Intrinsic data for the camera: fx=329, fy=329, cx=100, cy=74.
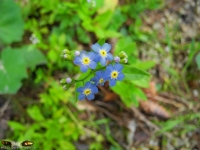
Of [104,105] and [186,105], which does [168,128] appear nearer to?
[186,105]

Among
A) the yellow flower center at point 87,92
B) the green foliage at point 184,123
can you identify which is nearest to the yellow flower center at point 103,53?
the yellow flower center at point 87,92

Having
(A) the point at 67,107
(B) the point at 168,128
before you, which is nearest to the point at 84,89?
(A) the point at 67,107

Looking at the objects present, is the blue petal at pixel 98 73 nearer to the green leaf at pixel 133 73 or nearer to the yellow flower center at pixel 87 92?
the yellow flower center at pixel 87 92

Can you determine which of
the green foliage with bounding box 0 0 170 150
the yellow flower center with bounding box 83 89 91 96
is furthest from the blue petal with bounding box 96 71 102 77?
the green foliage with bounding box 0 0 170 150

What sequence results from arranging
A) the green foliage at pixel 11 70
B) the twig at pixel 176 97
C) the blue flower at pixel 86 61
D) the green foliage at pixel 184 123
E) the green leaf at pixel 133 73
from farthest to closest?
1. the twig at pixel 176 97
2. the green foliage at pixel 184 123
3. the green foliage at pixel 11 70
4. the green leaf at pixel 133 73
5. the blue flower at pixel 86 61

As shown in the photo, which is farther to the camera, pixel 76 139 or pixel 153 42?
pixel 153 42

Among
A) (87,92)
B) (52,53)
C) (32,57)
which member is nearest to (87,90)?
(87,92)
